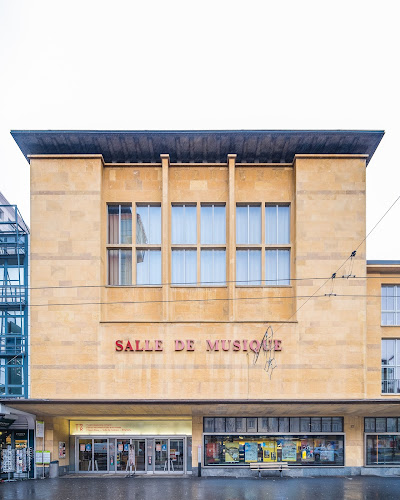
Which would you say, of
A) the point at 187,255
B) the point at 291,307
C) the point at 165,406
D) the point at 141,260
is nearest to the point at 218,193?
the point at 187,255

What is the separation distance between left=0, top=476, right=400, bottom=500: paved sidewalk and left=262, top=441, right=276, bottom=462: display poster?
128 cm

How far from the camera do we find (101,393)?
21.5 metres

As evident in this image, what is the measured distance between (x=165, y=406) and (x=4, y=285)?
9.61 metres

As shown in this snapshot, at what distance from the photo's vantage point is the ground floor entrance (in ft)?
77.5

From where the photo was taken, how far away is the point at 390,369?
22875mm

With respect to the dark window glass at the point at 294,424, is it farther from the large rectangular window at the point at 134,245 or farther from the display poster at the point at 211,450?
the large rectangular window at the point at 134,245

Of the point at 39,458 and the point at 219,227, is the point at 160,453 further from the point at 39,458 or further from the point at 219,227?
the point at 219,227

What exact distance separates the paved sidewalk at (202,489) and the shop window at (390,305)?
7313 millimetres

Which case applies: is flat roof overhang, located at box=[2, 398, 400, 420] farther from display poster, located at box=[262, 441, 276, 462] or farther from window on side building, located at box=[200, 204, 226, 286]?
window on side building, located at box=[200, 204, 226, 286]

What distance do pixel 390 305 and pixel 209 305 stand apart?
359 inches

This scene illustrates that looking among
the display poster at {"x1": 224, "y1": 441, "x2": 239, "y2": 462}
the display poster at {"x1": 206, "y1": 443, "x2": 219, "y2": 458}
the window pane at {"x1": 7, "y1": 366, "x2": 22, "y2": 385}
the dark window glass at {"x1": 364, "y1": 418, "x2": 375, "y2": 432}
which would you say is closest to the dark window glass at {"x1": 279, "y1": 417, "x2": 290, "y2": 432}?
the display poster at {"x1": 224, "y1": 441, "x2": 239, "y2": 462}

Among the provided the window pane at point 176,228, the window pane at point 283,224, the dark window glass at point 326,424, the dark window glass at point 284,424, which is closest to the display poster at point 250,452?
the dark window glass at point 284,424

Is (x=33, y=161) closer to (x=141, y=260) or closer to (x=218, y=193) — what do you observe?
(x=141, y=260)

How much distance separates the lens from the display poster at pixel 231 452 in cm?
2297
